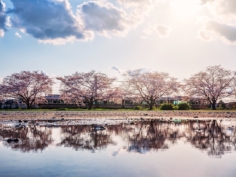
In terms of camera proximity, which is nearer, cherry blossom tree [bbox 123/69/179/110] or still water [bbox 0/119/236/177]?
still water [bbox 0/119/236/177]

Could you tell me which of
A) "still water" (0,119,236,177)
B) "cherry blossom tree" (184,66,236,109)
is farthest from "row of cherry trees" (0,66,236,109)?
"still water" (0,119,236,177)

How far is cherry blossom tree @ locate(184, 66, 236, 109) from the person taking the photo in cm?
6044

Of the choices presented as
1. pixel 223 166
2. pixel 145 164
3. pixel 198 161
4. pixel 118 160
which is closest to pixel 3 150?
pixel 118 160

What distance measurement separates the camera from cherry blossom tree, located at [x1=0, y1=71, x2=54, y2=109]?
56812mm

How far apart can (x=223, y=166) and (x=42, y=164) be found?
4.26 meters

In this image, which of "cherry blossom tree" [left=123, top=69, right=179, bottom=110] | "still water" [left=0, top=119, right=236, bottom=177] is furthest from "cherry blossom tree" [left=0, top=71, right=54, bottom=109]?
"still water" [left=0, top=119, right=236, bottom=177]

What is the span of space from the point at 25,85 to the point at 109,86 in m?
16.2

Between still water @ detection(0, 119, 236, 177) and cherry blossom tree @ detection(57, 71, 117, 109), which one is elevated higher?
cherry blossom tree @ detection(57, 71, 117, 109)

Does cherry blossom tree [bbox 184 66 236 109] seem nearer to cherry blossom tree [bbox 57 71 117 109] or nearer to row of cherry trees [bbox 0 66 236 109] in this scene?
row of cherry trees [bbox 0 66 236 109]

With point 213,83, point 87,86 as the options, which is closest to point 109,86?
point 87,86

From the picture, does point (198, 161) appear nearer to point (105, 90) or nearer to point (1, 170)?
point (1, 170)

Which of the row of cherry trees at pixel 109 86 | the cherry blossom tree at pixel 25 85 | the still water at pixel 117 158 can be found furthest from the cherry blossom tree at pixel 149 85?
the still water at pixel 117 158

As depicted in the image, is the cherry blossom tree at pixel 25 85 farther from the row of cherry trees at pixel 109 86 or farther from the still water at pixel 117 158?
Answer: the still water at pixel 117 158

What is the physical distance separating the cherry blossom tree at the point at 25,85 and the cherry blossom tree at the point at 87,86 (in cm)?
336
